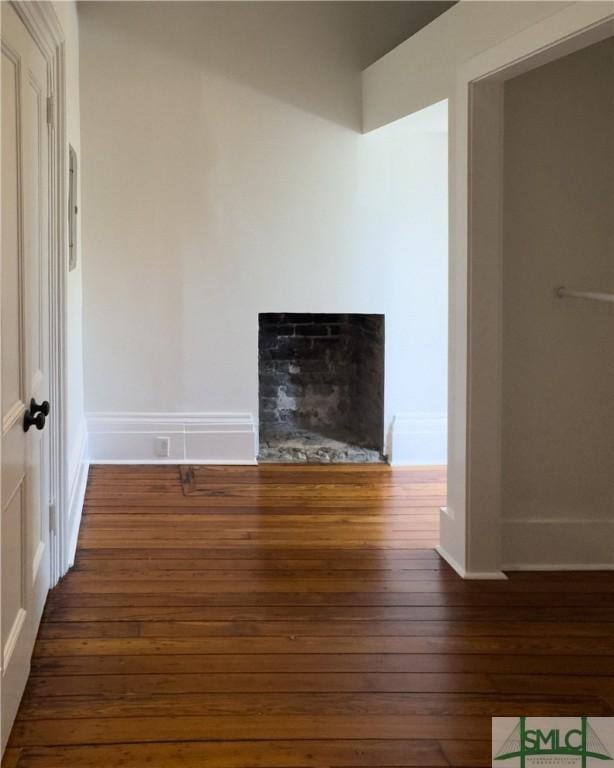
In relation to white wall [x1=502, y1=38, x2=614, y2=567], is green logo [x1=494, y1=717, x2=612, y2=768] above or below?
below

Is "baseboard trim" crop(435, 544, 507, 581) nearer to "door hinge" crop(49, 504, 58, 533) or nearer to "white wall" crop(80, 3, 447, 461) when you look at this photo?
"door hinge" crop(49, 504, 58, 533)

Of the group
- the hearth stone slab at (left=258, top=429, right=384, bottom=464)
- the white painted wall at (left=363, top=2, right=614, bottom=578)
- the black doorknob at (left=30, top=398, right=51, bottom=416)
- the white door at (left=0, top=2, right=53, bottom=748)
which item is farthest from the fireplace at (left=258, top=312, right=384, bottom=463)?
the black doorknob at (left=30, top=398, right=51, bottom=416)

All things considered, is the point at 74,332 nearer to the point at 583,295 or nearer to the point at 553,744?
the point at 583,295

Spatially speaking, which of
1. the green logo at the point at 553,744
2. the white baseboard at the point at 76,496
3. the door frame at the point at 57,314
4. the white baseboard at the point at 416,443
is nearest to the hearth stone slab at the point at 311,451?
the white baseboard at the point at 416,443

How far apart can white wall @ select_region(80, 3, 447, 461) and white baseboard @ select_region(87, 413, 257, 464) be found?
11mm

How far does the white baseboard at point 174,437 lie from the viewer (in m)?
5.99

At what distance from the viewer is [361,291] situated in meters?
6.08

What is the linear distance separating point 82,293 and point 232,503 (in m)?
1.71

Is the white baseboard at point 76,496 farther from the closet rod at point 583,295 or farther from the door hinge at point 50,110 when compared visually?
the closet rod at point 583,295

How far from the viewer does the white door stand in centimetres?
257

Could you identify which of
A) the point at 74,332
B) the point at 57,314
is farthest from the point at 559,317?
the point at 74,332

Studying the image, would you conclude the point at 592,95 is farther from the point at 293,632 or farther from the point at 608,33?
the point at 293,632

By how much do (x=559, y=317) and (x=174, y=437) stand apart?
9.33 feet

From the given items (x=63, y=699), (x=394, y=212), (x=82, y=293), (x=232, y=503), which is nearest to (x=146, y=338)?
(x=82, y=293)
